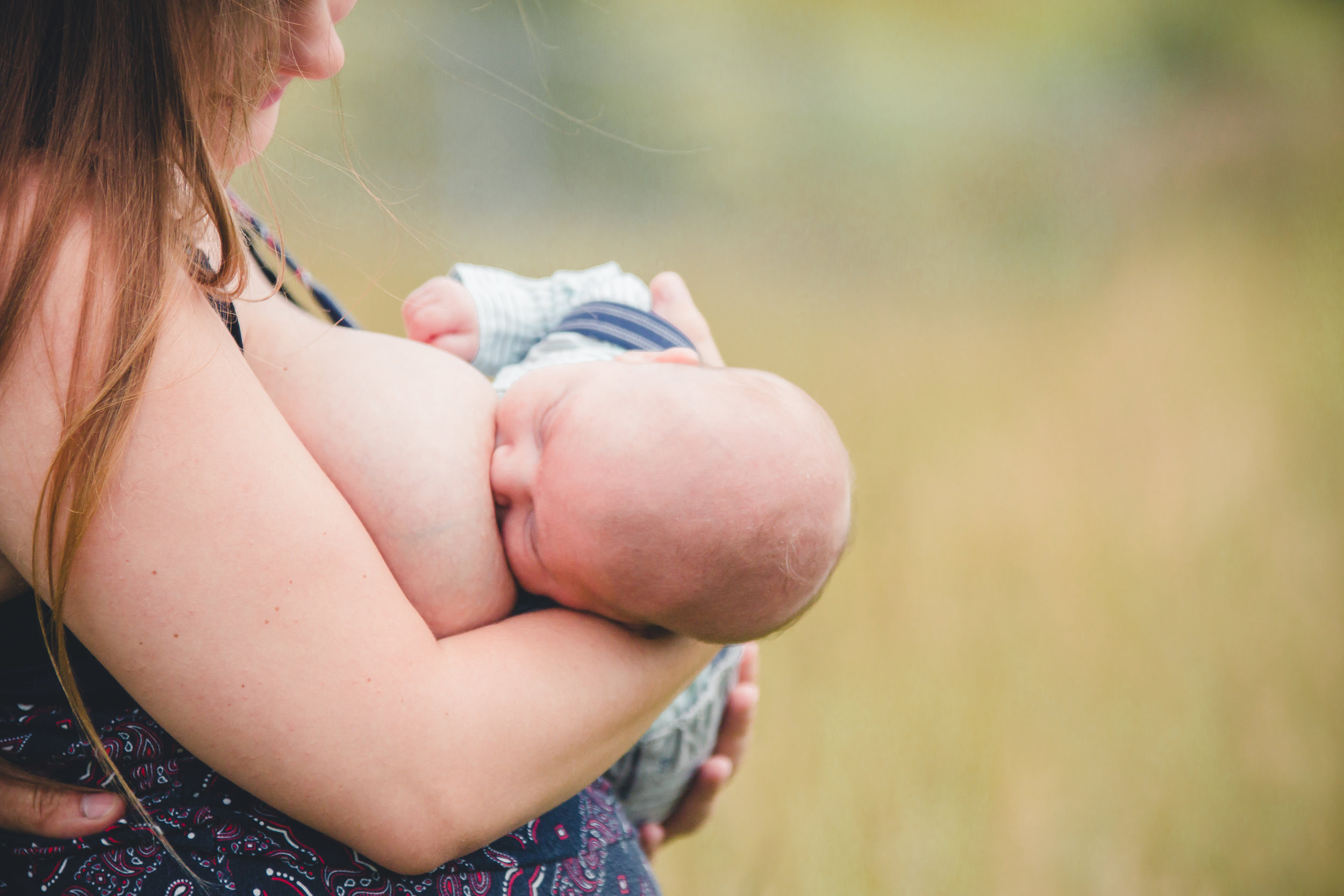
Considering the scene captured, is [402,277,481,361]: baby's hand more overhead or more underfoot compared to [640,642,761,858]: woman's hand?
more overhead

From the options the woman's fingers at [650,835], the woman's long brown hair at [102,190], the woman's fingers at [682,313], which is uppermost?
the woman's long brown hair at [102,190]

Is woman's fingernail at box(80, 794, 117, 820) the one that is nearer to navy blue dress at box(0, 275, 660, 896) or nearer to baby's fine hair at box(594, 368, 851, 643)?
navy blue dress at box(0, 275, 660, 896)

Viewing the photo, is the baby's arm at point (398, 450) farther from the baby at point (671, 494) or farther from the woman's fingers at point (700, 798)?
the woman's fingers at point (700, 798)

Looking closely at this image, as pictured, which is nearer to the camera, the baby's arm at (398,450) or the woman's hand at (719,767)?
the baby's arm at (398,450)

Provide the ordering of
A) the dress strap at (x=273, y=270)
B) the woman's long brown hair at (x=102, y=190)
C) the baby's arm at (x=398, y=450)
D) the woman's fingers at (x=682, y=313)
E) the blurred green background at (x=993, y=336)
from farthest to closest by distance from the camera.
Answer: the blurred green background at (x=993, y=336) < the woman's fingers at (x=682, y=313) < the dress strap at (x=273, y=270) < the baby's arm at (x=398, y=450) < the woman's long brown hair at (x=102, y=190)

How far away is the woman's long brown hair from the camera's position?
18.2 inches

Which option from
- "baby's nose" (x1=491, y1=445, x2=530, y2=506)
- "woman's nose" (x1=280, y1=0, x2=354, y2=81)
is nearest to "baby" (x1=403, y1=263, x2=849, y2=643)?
"baby's nose" (x1=491, y1=445, x2=530, y2=506)

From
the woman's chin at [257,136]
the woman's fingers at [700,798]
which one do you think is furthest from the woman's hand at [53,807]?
the woman's fingers at [700,798]

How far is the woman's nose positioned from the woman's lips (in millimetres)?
12

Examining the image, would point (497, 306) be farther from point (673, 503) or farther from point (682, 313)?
point (673, 503)

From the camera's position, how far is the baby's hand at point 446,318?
1062mm

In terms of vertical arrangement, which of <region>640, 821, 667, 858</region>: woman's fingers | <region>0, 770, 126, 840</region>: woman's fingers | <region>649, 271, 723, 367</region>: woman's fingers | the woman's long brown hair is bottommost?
<region>640, 821, 667, 858</region>: woman's fingers

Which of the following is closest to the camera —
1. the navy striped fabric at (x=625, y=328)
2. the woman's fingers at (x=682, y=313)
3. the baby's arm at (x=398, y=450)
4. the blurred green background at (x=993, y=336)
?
A: the baby's arm at (x=398, y=450)

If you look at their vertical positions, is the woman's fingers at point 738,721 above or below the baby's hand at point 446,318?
below
